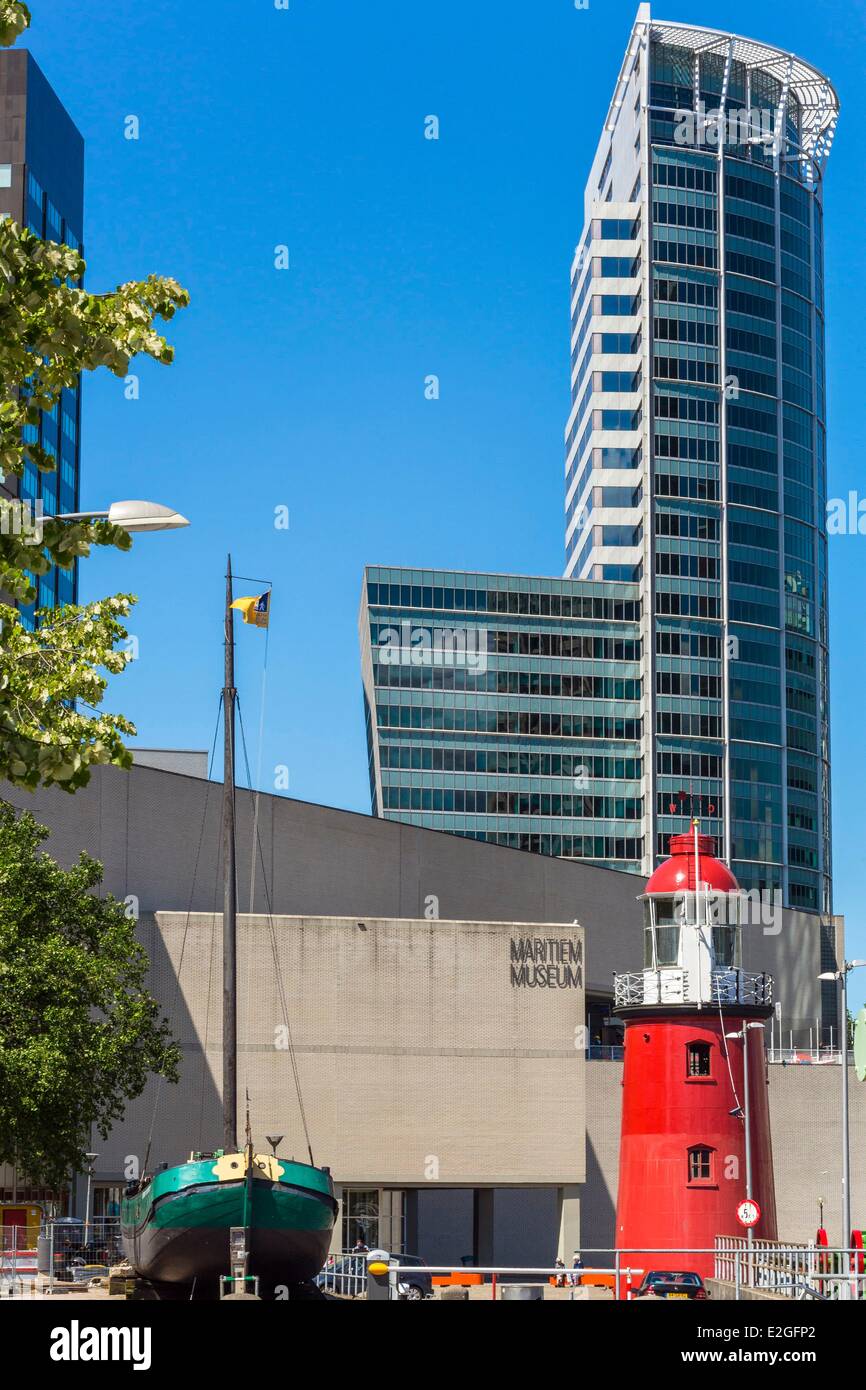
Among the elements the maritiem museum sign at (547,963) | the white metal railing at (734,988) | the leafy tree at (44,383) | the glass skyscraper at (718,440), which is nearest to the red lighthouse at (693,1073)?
the white metal railing at (734,988)

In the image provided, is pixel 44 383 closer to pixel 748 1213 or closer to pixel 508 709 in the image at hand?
pixel 748 1213

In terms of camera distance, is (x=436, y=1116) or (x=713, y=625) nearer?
(x=436, y=1116)

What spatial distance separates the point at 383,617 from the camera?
510 ft

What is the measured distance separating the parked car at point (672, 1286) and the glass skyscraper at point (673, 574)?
11026 centimetres

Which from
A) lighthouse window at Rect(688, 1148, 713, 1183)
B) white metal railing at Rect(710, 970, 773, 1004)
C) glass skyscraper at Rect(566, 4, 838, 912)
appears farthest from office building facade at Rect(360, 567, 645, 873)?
lighthouse window at Rect(688, 1148, 713, 1183)

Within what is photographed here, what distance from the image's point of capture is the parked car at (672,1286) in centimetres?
4316

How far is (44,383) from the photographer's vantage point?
15.1 metres

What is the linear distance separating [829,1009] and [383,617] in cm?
4708

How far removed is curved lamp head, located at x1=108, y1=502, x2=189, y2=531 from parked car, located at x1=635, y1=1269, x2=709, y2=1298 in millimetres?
29090

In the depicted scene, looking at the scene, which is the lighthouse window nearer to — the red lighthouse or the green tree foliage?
the red lighthouse

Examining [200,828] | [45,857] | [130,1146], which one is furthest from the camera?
[200,828]

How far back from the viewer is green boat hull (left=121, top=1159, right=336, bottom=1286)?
3734 cm
